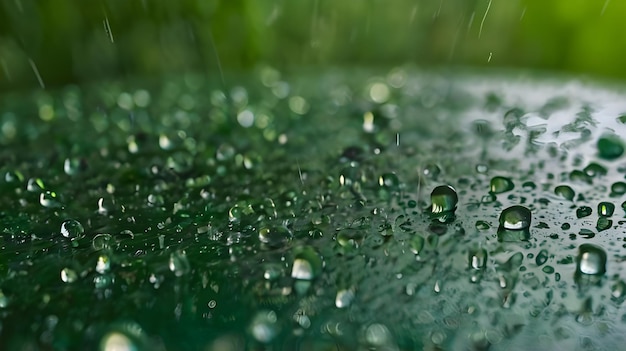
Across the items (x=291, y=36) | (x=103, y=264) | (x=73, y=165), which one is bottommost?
(x=291, y=36)

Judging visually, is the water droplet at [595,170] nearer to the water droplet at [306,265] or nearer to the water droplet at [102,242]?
the water droplet at [306,265]

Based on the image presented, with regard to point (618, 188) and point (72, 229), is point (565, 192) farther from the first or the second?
point (72, 229)

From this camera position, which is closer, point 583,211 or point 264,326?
point 264,326

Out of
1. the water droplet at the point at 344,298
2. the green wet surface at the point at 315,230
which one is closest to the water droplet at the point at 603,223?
the green wet surface at the point at 315,230

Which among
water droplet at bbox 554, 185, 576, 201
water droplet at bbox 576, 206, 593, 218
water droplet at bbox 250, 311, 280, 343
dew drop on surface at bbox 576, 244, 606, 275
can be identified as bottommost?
water droplet at bbox 554, 185, 576, 201

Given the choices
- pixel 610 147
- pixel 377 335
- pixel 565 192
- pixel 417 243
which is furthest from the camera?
pixel 610 147

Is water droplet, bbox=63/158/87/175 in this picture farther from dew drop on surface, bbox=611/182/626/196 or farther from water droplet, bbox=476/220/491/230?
dew drop on surface, bbox=611/182/626/196

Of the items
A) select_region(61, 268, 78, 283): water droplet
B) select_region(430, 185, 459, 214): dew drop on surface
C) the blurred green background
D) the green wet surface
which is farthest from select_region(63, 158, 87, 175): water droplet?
the blurred green background

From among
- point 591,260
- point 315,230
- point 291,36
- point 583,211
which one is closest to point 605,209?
point 583,211
